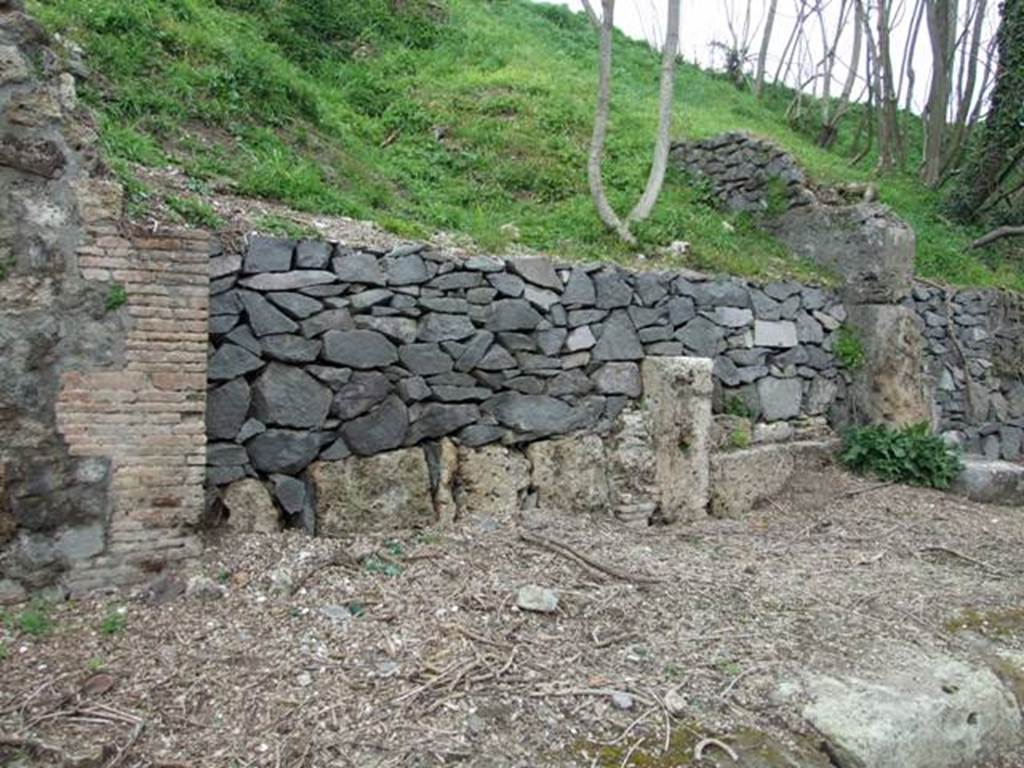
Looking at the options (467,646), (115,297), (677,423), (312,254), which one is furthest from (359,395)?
(677,423)

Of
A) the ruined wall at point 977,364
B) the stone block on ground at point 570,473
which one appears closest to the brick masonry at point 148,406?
the stone block on ground at point 570,473

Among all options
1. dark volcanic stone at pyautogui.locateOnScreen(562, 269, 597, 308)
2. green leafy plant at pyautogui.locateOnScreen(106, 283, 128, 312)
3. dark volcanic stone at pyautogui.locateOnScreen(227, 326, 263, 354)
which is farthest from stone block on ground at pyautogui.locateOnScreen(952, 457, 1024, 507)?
green leafy plant at pyautogui.locateOnScreen(106, 283, 128, 312)

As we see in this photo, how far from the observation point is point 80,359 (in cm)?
390

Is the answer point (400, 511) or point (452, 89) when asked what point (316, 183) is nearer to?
point (400, 511)

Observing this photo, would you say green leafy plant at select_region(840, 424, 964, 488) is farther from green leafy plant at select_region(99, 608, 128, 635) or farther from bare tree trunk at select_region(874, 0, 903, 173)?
bare tree trunk at select_region(874, 0, 903, 173)

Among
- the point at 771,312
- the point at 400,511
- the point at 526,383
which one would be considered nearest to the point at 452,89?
the point at 771,312

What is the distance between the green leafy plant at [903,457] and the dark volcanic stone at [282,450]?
499cm

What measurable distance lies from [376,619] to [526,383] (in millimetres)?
2206

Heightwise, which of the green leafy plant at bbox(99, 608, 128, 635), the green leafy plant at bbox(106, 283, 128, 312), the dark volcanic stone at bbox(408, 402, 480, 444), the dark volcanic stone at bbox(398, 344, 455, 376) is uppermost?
the green leafy plant at bbox(106, 283, 128, 312)

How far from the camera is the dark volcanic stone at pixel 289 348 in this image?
4.74 meters

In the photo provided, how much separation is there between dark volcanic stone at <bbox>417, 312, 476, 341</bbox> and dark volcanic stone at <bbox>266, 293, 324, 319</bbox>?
2.35ft

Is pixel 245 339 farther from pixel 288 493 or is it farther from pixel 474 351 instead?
pixel 474 351

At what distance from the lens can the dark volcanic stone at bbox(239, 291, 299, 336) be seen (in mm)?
4672

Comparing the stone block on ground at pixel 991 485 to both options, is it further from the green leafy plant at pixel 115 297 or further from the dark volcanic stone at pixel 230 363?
the green leafy plant at pixel 115 297
